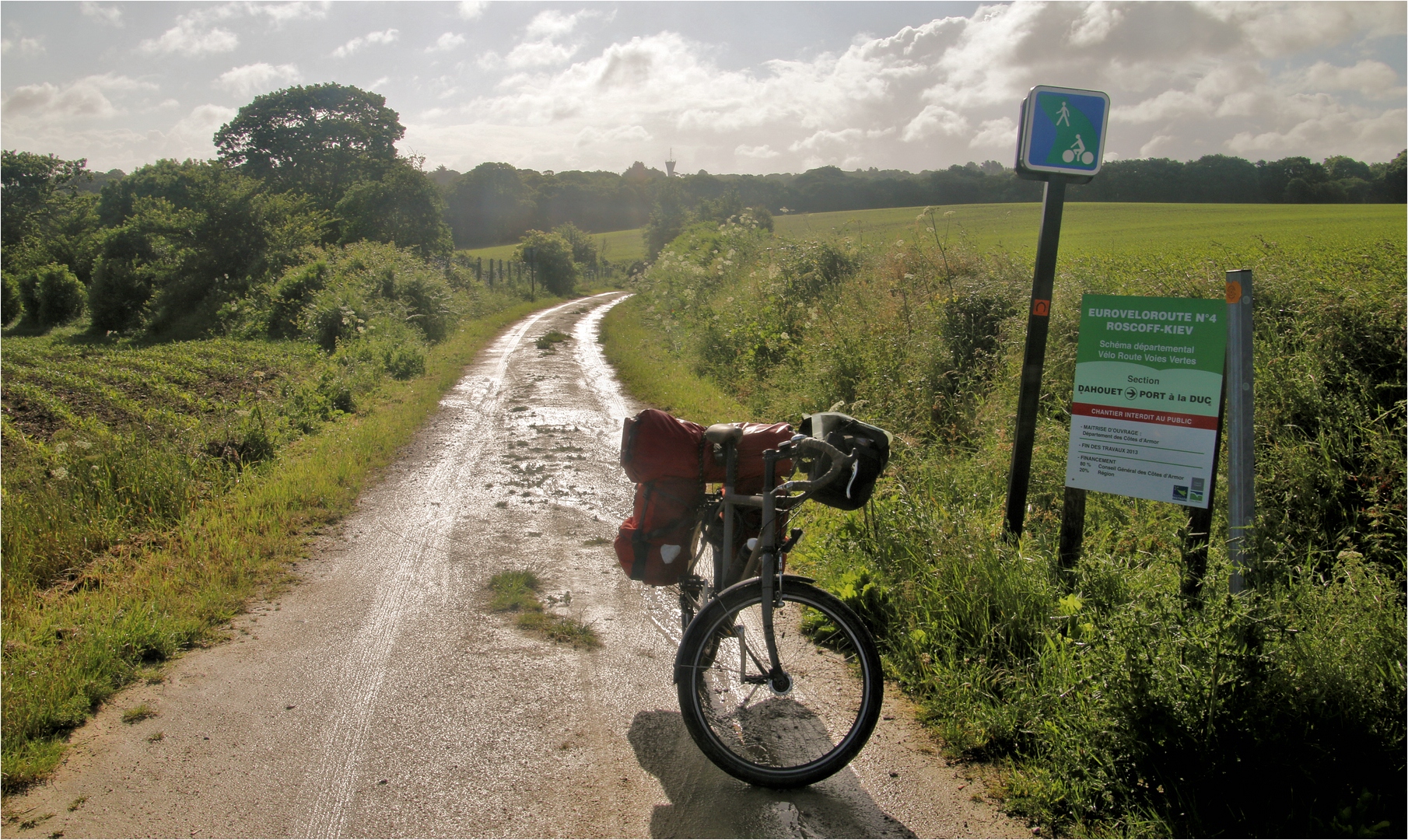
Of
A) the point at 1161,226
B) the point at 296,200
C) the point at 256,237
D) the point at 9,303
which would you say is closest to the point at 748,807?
the point at 1161,226

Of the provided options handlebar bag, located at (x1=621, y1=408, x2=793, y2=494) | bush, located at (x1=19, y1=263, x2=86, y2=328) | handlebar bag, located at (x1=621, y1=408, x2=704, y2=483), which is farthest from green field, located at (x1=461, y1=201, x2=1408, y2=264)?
bush, located at (x1=19, y1=263, x2=86, y2=328)

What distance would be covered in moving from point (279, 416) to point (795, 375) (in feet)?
21.0

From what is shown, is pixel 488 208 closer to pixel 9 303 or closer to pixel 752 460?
pixel 9 303

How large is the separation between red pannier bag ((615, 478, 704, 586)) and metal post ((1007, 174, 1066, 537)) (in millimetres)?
1736

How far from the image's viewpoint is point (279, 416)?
30.6 feet

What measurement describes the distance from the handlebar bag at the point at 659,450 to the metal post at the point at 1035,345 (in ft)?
5.63

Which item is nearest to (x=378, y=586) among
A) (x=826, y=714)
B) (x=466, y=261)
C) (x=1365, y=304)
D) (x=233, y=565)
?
(x=233, y=565)

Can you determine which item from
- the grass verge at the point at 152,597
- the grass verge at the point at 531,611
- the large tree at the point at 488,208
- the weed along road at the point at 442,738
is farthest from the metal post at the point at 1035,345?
the large tree at the point at 488,208

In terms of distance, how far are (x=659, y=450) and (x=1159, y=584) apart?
7.58 feet

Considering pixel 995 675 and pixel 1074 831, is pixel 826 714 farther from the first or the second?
pixel 1074 831

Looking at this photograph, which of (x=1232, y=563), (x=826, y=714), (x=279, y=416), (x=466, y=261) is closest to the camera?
(x=1232, y=563)

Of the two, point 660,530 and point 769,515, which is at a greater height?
point 769,515

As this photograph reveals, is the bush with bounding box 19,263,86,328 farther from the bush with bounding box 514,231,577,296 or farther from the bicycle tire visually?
the bicycle tire

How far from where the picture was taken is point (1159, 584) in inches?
137
